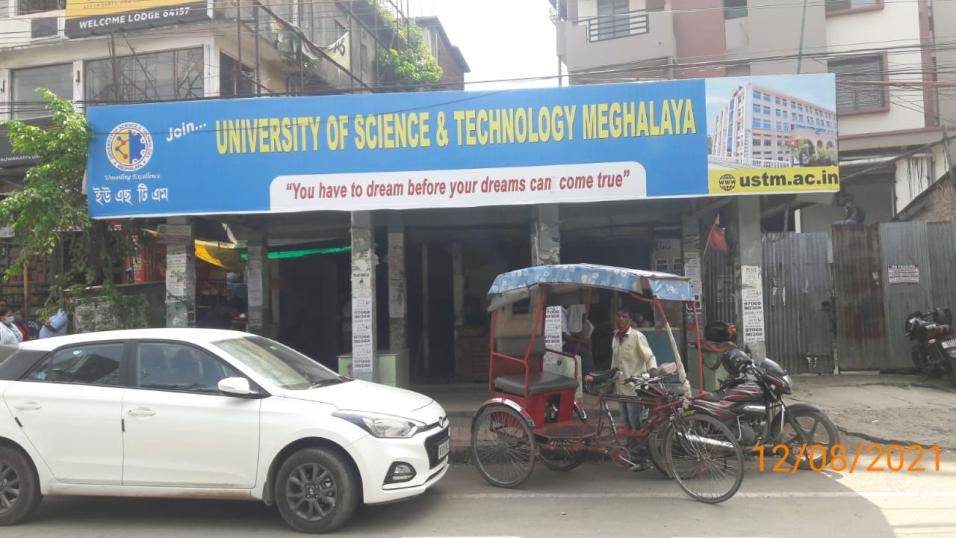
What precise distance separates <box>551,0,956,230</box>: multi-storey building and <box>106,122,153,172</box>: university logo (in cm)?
1033

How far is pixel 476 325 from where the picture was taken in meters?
13.7

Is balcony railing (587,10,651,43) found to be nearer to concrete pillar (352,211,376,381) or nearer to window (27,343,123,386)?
concrete pillar (352,211,376,381)

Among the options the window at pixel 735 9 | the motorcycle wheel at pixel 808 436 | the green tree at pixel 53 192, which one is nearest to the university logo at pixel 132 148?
the green tree at pixel 53 192

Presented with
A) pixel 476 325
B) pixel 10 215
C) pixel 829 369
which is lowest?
pixel 829 369

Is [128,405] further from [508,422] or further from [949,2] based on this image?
[949,2]

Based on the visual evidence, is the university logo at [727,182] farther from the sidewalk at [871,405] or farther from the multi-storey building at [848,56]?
the multi-storey building at [848,56]

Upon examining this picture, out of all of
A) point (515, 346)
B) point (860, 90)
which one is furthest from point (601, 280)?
point (860, 90)

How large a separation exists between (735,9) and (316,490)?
66.3 ft

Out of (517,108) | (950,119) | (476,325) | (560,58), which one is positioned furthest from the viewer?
(560,58)

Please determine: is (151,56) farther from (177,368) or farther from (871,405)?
(871,405)

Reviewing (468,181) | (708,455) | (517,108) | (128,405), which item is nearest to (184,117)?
(468,181)

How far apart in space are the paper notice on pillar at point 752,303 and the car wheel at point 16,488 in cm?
819

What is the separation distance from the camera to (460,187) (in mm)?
8828

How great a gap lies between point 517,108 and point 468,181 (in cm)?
118
